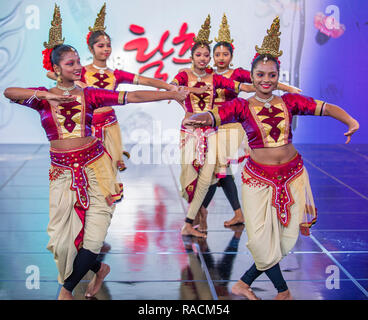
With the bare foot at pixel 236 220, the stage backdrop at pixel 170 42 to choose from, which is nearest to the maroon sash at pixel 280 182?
the bare foot at pixel 236 220

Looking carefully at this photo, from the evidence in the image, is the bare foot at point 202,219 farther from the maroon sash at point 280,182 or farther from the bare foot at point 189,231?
the maroon sash at point 280,182

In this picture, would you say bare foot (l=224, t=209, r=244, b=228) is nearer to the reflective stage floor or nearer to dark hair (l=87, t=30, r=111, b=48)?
the reflective stage floor

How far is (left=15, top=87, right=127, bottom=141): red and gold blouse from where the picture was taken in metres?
3.72

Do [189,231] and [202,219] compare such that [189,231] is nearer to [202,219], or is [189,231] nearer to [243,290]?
[202,219]

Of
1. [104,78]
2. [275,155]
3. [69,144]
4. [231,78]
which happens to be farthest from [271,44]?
[104,78]

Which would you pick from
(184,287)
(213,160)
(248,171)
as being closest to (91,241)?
(184,287)

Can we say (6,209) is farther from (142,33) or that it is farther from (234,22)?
(234,22)

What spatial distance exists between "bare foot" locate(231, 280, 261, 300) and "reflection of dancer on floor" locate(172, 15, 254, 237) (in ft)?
4.00

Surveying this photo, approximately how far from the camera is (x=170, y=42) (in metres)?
9.45

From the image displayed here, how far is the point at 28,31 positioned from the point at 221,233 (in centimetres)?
536

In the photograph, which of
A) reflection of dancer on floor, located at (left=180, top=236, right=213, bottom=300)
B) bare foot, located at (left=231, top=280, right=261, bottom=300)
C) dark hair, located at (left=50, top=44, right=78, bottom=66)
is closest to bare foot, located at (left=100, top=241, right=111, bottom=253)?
reflection of dancer on floor, located at (left=180, top=236, right=213, bottom=300)

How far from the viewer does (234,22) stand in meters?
9.54

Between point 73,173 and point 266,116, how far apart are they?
1156 millimetres

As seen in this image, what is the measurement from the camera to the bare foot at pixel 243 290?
3.91 metres
